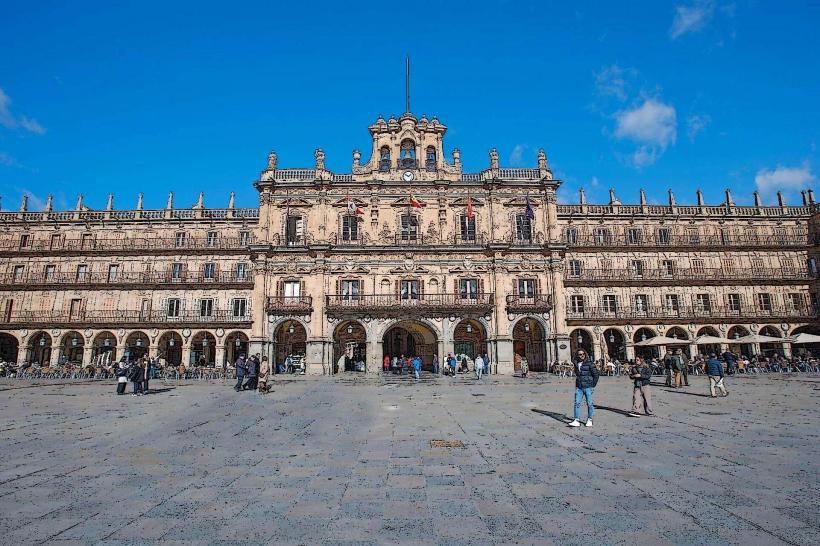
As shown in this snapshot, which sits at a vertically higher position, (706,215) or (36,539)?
(706,215)

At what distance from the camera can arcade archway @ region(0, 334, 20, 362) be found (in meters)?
40.8

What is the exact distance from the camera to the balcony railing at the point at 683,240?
135 feet

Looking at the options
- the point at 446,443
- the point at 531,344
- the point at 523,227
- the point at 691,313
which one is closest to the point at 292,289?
the point at 523,227

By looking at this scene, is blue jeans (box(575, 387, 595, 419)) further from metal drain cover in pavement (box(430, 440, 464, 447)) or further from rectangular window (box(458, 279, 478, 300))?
rectangular window (box(458, 279, 478, 300))

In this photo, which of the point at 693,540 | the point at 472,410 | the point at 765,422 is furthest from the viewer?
the point at 472,410

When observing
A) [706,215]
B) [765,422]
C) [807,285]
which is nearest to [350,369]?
[765,422]

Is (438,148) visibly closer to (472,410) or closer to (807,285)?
(472,410)

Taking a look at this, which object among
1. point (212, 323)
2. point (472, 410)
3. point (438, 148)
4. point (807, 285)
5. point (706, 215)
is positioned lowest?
point (472, 410)

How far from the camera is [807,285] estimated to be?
40594mm

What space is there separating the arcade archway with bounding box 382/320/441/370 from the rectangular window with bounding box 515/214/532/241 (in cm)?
1028

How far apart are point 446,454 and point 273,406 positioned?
8430 mm

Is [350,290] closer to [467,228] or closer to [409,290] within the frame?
[409,290]

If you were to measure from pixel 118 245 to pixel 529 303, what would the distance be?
3565 centimetres

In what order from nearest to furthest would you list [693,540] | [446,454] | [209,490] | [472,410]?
[693,540], [209,490], [446,454], [472,410]
